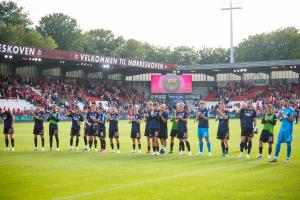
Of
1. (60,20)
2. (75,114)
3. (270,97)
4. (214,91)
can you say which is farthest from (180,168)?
(60,20)

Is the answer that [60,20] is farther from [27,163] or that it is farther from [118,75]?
[27,163]

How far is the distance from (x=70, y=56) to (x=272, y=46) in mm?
59812

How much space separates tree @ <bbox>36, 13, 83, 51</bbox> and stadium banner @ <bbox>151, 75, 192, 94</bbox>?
4344 cm

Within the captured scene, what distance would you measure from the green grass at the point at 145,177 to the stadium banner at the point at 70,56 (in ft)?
102

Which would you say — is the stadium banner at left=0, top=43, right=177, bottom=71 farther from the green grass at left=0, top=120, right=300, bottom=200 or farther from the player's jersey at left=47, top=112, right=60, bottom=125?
the green grass at left=0, top=120, right=300, bottom=200

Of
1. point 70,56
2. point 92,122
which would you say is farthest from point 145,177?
point 70,56

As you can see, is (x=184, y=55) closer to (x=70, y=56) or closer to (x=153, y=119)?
(x=70, y=56)

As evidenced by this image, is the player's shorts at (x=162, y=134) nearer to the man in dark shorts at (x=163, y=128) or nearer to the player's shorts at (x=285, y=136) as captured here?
the man in dark shorts at (x=163, y=128)

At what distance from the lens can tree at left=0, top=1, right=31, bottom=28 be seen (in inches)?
3295

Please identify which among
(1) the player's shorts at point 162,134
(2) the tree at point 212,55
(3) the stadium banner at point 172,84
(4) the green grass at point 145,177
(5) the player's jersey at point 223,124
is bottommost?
(4) the green grass at point 145,177

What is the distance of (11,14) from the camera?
8519 centimetres

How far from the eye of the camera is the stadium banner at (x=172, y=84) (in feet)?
193

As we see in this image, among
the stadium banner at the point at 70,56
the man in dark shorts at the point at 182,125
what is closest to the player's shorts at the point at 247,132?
the man in dark shorts at the point at 182,125

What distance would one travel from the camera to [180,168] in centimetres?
1443
